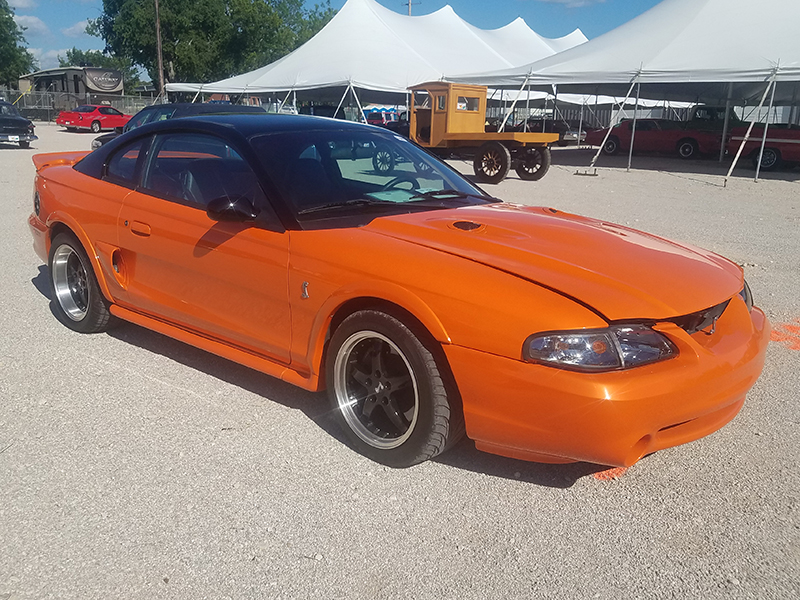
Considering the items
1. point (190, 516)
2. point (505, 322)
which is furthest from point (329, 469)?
point (505, 322)

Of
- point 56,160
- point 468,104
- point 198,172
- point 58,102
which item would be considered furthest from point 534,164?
point 58,102

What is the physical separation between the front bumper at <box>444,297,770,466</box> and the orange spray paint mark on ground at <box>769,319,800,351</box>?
84.1 inches

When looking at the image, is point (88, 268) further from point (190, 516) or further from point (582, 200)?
point (582, 200)

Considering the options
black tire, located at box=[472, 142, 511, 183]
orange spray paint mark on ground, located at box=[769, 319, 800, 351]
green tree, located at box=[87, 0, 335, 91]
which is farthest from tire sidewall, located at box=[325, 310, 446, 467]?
green tree, located at box=[87, 0, 335, 91]

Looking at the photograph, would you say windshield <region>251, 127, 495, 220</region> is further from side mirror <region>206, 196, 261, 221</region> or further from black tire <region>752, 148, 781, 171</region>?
black tire <region>752, 148, 781, 171</region>

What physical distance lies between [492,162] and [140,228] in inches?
508

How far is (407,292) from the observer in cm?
269

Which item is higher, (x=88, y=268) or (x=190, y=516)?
(x=88, y=268)

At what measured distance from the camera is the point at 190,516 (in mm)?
2574

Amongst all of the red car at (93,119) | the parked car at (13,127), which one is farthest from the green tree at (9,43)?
the parked car at (13,127)

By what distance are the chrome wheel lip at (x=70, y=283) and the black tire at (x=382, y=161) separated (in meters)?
2.08

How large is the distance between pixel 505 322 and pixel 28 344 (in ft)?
11.1

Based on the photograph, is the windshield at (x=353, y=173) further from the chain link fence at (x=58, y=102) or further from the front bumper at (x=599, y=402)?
the chain link fence at (x=58, y=102)

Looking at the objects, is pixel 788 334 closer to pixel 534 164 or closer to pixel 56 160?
pixel 56 160
